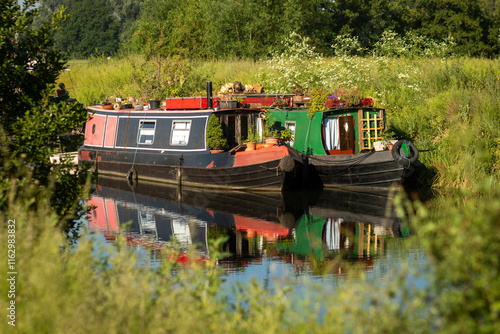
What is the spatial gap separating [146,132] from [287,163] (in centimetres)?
503

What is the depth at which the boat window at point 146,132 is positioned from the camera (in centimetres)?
1730

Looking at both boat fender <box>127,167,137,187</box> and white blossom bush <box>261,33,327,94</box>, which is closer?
boat fender <box>127,167,137,187</box>

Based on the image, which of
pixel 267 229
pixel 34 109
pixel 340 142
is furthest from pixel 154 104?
pixel 34 109

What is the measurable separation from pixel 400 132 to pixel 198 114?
5.55m

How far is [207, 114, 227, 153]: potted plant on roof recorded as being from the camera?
15359 mm

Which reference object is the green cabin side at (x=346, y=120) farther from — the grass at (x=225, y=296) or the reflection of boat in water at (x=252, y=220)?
the grass at (x=225, y=296)

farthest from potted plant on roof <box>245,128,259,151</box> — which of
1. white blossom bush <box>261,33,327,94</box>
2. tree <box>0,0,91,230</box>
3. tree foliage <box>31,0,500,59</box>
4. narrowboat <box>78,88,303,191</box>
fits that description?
tree foliage <box>31,0,500,59</box>

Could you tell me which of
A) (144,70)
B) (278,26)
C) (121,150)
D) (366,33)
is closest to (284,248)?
(121,150)

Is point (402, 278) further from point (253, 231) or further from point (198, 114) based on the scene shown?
point (198, 114)

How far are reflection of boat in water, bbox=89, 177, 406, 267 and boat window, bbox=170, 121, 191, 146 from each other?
4.03 feet

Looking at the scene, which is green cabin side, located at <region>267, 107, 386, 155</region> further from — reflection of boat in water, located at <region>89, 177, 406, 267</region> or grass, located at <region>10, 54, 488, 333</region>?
grass, located at <region>10, 54, 488, 333</region>

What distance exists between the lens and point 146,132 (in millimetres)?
17469

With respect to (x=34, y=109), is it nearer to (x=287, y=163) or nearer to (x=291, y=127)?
(x=287, y=163)

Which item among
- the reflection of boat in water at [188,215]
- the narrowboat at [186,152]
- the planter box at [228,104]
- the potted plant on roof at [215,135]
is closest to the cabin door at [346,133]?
the narrowboat at [186,152]
